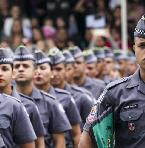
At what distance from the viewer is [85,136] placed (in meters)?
5.34

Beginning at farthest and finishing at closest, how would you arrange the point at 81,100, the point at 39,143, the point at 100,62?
the point at 100,62
the point at 81,100
the point at 39,143

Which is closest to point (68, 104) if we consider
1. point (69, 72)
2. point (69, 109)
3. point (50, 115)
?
point (69, 109)

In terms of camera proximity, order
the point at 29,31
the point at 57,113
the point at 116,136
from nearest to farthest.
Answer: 1. the point at 116,136
2. the point at 57,113
3. the point at 29,31

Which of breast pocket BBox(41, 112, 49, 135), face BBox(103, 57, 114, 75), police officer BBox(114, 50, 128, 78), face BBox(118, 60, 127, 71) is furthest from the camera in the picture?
face BBox(118, 60, 127, 71)

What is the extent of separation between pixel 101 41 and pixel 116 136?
15.1 meters

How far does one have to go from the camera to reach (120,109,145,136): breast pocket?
5.22 m

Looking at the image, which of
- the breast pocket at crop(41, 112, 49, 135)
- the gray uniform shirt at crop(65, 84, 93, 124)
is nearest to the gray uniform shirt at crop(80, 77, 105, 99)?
the gray uniform shirt at crop(65, 84, 93, 124)

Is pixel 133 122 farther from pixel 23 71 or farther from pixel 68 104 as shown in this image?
pixel 68 104

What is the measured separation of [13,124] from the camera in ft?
22.9

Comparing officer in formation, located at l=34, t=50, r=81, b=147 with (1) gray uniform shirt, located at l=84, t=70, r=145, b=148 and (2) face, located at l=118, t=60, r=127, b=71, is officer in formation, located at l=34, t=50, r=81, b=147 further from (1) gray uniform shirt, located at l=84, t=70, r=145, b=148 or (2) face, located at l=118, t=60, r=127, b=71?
(2) face, located at l=118, t=60, r=127, b=71

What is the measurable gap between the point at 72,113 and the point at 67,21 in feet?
36.6

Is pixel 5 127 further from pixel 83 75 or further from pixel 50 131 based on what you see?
pixel 83 75

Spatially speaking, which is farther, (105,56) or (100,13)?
(100,13)

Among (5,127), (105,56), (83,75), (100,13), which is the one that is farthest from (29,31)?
(5,127)
